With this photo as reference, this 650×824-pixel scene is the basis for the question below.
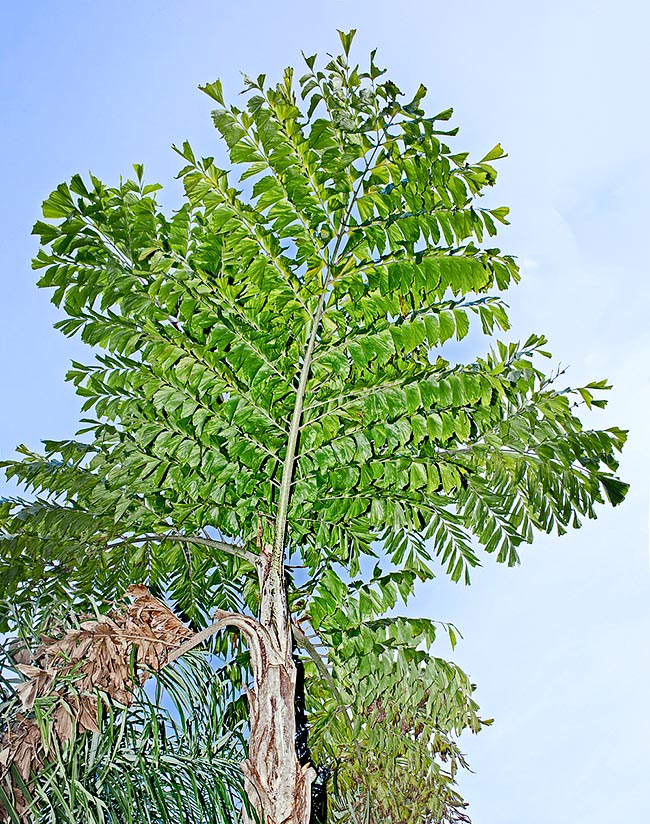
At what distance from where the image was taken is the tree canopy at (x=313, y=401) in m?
2.66

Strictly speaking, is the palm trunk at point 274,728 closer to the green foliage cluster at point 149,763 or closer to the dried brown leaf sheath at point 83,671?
the green foliage cluster at point 149,763

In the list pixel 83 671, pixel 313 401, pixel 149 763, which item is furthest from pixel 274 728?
pixel 313 401

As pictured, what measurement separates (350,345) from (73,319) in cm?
114

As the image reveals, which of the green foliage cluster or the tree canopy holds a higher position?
the tree canopy

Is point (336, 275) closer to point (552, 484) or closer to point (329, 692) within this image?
point (552, 484)

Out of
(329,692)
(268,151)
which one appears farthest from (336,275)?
(329,692)

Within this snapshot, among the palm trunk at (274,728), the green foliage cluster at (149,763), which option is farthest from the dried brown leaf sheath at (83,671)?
the palm trunk at (274,728)

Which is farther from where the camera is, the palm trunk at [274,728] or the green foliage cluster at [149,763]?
the palm trunk at [274,728]

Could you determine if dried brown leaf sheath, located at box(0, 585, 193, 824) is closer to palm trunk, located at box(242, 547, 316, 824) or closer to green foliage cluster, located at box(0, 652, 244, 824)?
green foliage cluster, located at box(0, 652, 244, 824)

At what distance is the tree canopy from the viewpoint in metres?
2.66

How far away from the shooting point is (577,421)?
3045 millimetres

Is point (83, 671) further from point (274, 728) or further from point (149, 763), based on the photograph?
point (274, 728)

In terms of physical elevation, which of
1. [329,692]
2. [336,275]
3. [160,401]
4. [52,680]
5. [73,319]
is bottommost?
[52,680]

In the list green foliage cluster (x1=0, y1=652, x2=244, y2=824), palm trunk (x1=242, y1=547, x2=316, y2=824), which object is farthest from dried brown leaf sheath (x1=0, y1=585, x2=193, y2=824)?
palm trunk (x1=242, y1=547, x2=316, y2=824)
